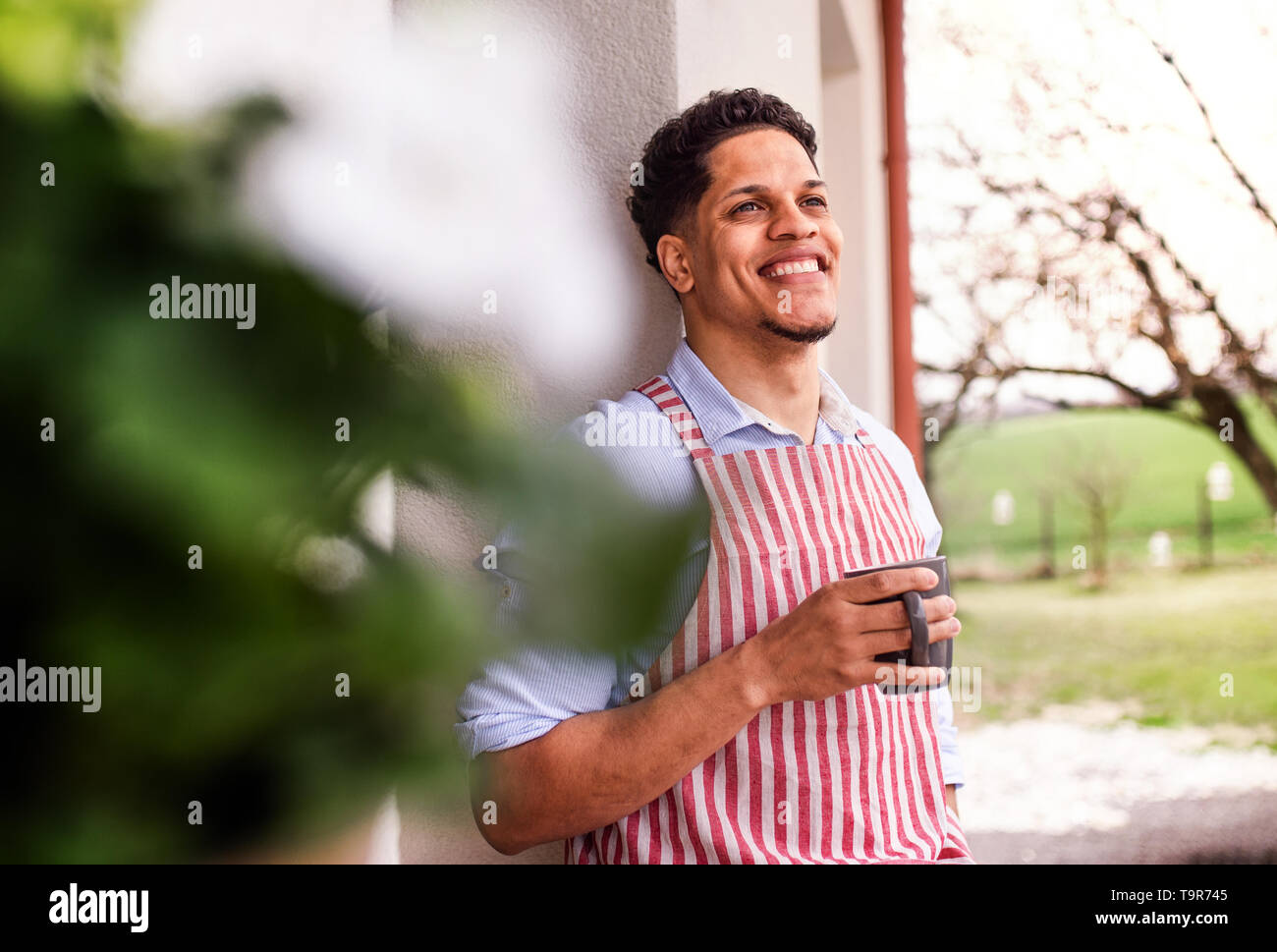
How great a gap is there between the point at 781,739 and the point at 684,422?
0.29m

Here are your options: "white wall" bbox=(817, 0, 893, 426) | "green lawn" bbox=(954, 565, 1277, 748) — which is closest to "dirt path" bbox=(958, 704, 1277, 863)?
"green lawn" bbox=(954, 565, 1277, 748)

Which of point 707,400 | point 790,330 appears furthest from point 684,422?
point 790,330

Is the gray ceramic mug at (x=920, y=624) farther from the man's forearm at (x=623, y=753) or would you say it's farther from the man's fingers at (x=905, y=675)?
the man's forearm at (x=623, y=753)

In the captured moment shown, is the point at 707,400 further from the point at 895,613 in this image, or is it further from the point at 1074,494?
the point at 1074,494

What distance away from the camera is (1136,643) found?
1.35 metres

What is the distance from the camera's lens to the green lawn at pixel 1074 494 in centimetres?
123

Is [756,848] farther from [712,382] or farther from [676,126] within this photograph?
[676,126]

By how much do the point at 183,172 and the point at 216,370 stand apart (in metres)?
0.03

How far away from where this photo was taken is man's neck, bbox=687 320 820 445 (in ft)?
3.15

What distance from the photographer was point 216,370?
10 cm

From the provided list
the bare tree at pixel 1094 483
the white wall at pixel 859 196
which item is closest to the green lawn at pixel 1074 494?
the bare tree at pixel 1094 483

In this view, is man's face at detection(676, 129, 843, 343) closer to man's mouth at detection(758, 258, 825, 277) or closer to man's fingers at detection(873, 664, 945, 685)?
man's mouth at detection(758, 258, 825, 277)

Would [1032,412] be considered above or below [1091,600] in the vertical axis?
above
